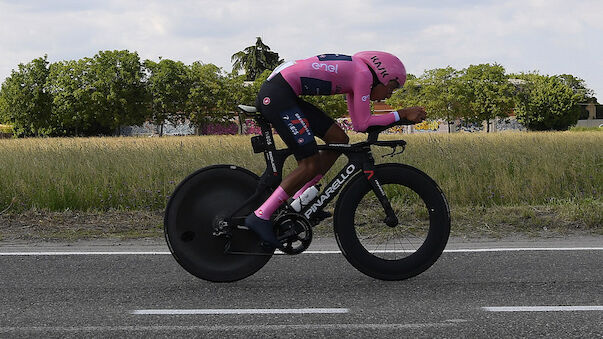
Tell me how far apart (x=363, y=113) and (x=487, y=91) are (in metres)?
69.5

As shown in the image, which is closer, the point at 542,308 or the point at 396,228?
the point at 542,308

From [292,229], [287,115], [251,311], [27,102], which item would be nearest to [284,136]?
[287,115]

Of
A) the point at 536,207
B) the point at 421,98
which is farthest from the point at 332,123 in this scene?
the point at 421,98

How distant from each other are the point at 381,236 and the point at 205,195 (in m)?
1.44

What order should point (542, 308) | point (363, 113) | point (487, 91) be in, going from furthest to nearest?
point (487, 91)
point (363, 113)
point (542, 308)

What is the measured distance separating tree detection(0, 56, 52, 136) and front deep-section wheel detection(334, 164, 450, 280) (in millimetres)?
63053

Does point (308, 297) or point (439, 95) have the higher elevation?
point (439, 95)

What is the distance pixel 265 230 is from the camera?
4398 millimetres

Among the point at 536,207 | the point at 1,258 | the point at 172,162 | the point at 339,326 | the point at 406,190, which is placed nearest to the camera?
the point at 339,326

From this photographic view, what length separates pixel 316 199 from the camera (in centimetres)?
447

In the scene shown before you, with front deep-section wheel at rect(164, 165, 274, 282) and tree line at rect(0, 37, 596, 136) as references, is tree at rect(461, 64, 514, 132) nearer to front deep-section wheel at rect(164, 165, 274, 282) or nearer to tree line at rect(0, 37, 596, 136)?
tree line at rect(0, 37, 596, 136)

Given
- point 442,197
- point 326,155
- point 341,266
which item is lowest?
point 341,266

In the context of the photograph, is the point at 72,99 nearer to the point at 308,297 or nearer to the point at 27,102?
the point at 27,102

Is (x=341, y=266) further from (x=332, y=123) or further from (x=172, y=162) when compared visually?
(x=172, y=162)
